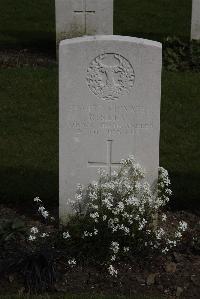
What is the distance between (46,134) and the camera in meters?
9.59

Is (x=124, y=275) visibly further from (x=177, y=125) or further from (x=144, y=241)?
(x=177, y=125)

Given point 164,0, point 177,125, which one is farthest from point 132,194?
point 164,0

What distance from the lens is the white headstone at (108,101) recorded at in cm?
631

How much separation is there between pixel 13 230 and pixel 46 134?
310cm

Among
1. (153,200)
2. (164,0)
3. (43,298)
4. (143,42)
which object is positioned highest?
(164,0)

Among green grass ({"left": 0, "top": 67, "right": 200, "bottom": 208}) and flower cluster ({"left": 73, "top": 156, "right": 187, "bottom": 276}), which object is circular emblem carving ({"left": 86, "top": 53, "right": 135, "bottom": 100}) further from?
green grass ({"left": 0, "top": 67, "right": 200, "bottom": 208})

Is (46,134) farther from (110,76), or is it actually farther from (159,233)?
(159,233)

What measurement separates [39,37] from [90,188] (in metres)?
8.91

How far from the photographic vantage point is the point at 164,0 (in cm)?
1953

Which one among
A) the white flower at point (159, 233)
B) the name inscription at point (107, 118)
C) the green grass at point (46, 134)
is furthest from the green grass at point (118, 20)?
the white flower at point (159, 233)

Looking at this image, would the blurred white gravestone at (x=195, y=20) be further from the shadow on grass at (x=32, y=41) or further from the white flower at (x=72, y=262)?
the white flower at (x=72, y=262)

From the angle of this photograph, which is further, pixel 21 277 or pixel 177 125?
pixel 177 125

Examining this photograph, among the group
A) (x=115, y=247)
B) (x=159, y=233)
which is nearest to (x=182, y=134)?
(x=159, y=233)

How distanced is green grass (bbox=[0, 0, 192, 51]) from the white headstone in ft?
25.2
